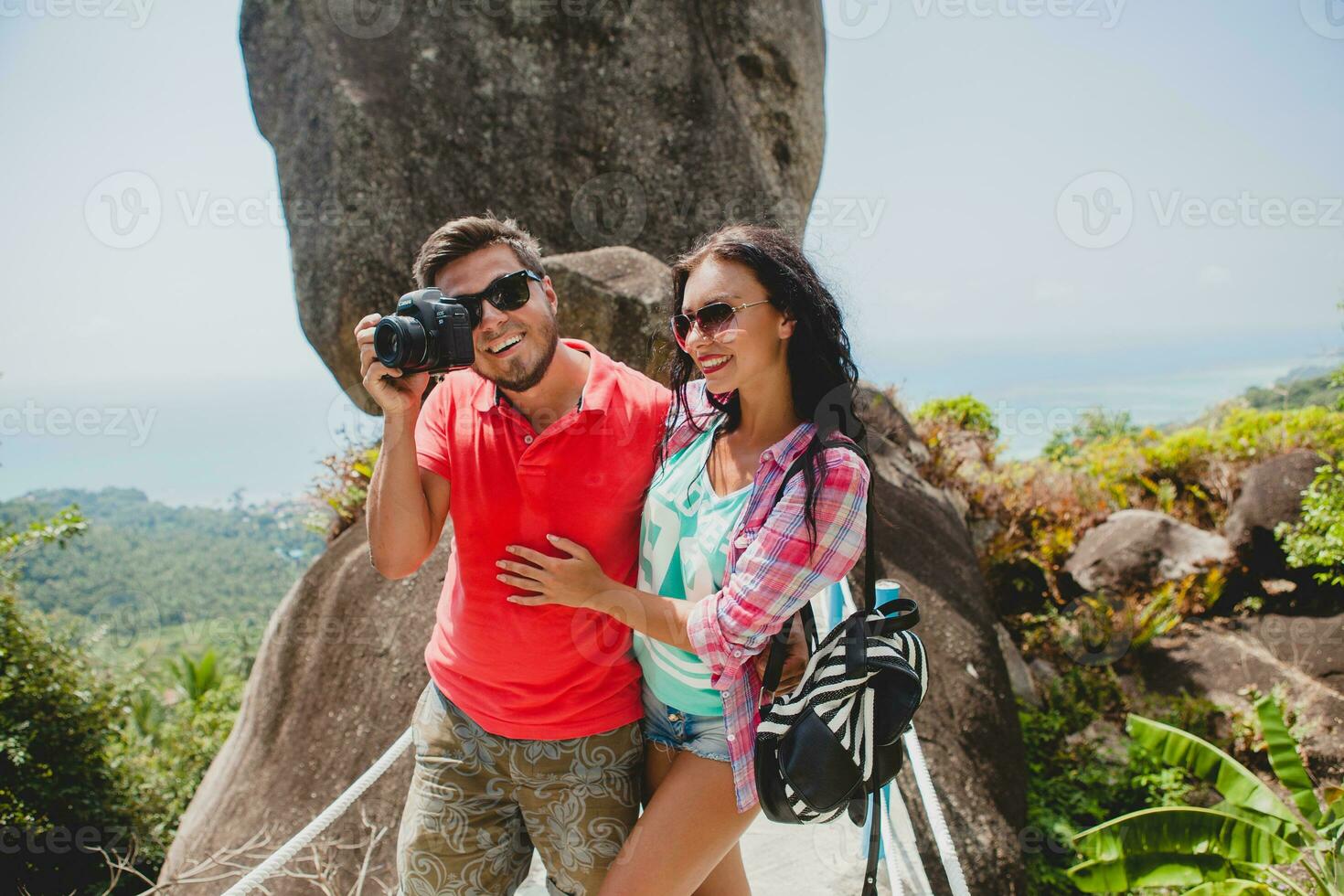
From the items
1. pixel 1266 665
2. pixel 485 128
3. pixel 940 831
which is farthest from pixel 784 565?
pixel 1266 665

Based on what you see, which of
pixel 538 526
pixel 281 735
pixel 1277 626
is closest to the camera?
pixel 538 526

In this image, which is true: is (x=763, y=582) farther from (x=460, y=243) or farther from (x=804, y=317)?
(x=460, y=243)

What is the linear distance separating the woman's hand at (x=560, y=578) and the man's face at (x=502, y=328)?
430 mm

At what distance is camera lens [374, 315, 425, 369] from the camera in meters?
1.74

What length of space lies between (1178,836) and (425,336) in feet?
15.6

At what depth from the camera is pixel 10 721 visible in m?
5.57

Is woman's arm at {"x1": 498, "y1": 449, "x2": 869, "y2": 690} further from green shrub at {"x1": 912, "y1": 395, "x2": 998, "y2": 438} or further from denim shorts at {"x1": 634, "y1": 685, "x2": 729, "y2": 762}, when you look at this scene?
green shrub at {"x1": 912, "y1": 395, "x2": 998, "y2": 438}

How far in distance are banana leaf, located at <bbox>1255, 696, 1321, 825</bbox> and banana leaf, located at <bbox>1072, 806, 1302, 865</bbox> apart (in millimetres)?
256

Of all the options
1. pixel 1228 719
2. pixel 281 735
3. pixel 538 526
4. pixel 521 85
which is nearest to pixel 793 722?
pixel 538 526

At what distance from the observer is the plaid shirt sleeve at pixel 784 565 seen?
1592mm

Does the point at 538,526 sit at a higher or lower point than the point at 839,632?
higher

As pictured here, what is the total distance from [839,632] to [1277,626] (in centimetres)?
766

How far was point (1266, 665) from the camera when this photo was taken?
23.1ft

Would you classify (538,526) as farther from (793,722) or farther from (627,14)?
(627,14)
